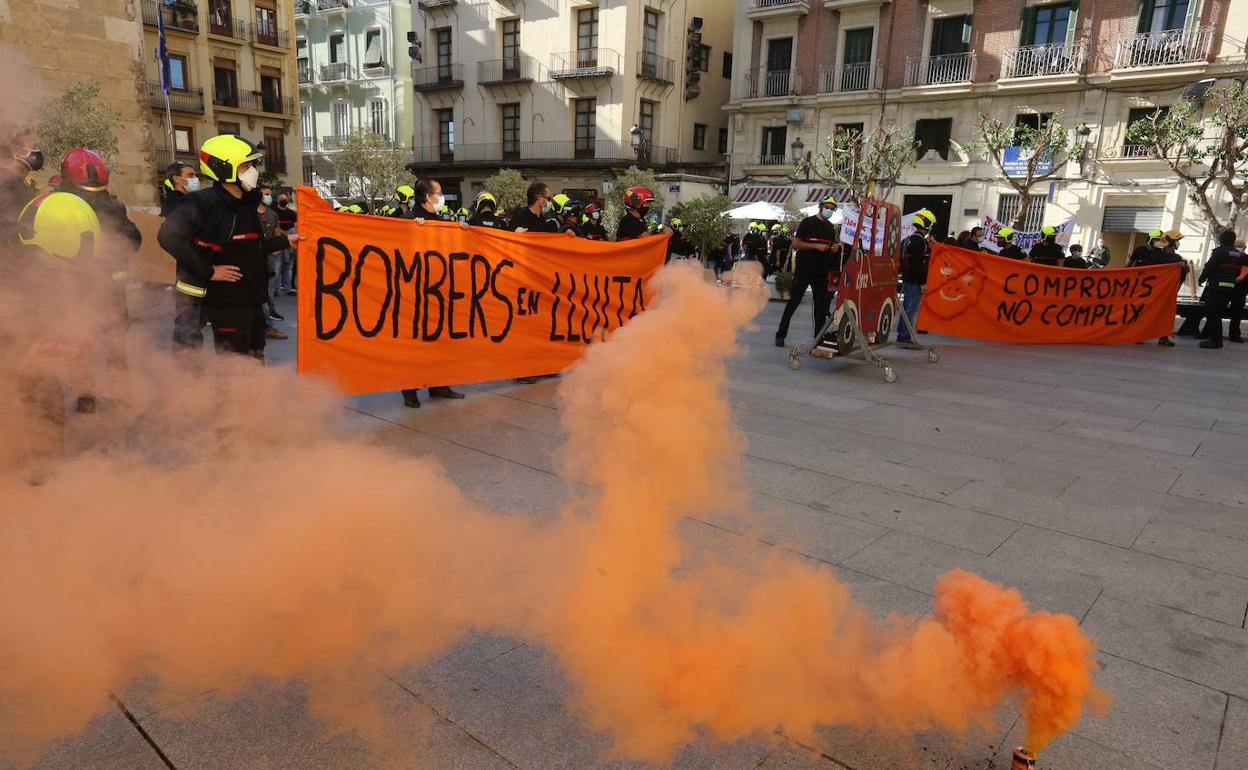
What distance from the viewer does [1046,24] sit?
25375mm

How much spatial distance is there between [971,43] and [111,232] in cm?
2893

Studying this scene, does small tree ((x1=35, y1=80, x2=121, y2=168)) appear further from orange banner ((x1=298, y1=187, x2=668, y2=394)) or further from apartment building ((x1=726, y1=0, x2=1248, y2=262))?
apartment building ((x1=726, y1=0, x2=1248, y2=262))

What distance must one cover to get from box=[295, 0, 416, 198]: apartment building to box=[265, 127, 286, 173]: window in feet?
7.75

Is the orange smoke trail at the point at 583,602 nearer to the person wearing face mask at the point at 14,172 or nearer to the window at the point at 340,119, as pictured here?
the person wearing face mask at the point at 14,172

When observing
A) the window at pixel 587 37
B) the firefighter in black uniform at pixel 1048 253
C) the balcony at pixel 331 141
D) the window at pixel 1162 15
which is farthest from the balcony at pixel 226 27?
the firefighter in black uniform at pixel 1048 253

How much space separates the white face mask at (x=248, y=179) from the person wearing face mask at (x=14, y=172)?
2.94ft

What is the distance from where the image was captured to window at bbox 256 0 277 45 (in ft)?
123

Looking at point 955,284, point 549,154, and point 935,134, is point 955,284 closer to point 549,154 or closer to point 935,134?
point 935,134

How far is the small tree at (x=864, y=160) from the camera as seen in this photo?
26.2 m

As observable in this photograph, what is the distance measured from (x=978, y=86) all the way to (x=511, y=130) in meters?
20.4

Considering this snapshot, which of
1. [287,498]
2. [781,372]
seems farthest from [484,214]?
[287,498]

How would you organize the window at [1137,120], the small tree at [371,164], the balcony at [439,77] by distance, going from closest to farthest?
the window at [1137,120], the small tree at [371,164], the balcony at [439,77]

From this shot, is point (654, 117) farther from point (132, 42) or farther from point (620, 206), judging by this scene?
point (132, 42)

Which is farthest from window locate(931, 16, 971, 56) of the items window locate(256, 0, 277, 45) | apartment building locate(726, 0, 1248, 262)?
window locate(256, 0, 277, 45)
